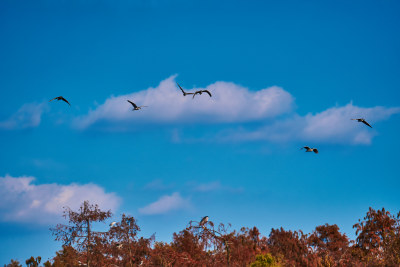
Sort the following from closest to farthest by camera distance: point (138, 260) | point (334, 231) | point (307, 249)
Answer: point (138, 260)
point (307, 249)
point (334, 231)

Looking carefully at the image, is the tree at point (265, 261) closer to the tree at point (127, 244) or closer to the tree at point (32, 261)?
the tree at point (127, 244)

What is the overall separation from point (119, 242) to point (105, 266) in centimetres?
247

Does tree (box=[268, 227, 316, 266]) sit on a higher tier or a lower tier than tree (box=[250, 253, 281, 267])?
higher

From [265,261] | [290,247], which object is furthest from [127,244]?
[290,247]

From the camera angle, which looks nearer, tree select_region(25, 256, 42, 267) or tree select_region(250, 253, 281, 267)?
tree select_region(250, 253, 281, 267)

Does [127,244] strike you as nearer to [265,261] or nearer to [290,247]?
[265,261]

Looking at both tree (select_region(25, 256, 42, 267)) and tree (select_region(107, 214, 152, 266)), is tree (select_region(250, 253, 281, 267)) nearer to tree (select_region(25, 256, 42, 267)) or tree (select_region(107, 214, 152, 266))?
tree (select_region(107, 214, 152, 266))

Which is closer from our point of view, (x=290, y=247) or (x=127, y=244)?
(x=127, y=244)

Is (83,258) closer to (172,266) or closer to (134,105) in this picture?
(172,266)

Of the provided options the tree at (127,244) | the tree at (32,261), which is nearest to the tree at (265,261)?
the tree at (127,244)

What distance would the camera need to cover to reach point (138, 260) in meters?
38.4

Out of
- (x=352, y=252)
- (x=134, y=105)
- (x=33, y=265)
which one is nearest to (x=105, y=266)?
(x=134, y=105)

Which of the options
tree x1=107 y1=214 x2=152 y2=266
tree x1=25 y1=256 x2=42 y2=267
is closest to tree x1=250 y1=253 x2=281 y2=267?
tree x1=107 y1=214 x2=152 y2=266

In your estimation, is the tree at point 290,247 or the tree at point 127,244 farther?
the tree at point 290,247
